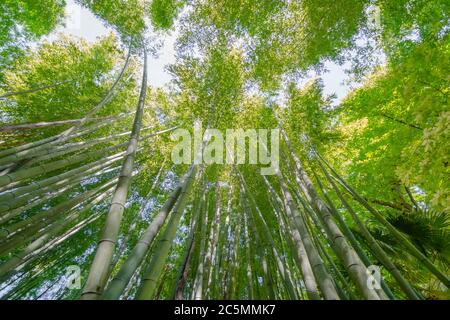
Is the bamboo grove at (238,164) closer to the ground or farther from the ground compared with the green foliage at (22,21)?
closer to the ground

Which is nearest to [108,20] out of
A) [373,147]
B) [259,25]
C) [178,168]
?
[259,25]

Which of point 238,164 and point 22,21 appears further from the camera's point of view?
point 22,21

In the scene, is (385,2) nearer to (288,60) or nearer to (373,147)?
(288,60)

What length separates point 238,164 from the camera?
4.89 metres

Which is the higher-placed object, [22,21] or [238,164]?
[22,21]

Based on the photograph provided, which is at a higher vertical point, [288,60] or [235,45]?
[235,45]

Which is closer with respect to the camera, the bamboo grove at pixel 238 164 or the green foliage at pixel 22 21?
the bamboo grove at pixel 238 164

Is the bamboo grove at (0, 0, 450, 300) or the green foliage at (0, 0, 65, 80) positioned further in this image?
the green foliage at (0, 0, 65, 80)

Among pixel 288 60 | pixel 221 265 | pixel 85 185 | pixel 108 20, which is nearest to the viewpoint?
pixel 221 265

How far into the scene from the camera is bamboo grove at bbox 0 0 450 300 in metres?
2.03

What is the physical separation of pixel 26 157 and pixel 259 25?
3.57 metres

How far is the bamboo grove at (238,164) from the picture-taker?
203cm

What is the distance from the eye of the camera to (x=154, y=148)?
559 cm

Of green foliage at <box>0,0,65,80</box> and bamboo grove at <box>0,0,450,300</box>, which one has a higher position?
green foliage at <box>0,0,65,80</box>
